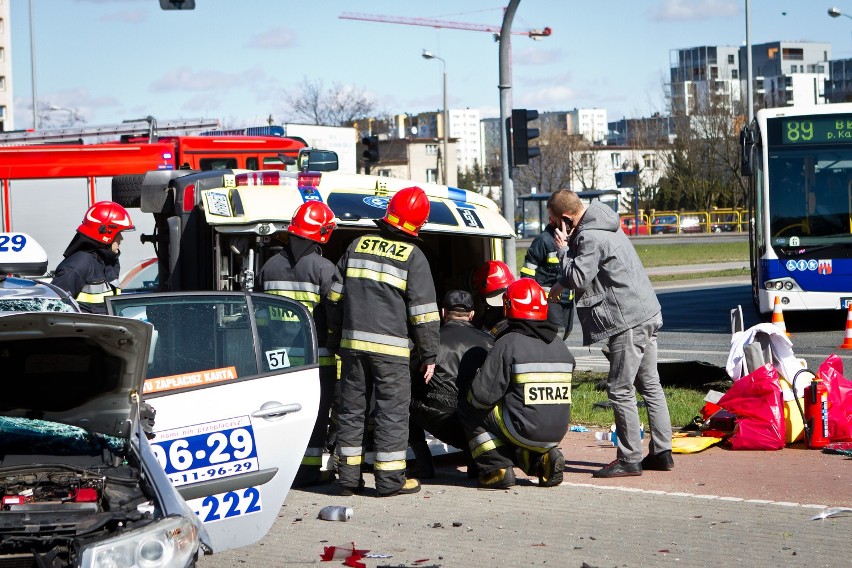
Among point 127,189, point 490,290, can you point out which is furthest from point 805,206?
point 127,189

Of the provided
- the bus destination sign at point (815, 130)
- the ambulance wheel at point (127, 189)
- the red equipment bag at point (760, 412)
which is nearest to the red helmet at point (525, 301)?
the red equipment bag at point (760, 412)

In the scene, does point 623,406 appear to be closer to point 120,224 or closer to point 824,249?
point 120,224

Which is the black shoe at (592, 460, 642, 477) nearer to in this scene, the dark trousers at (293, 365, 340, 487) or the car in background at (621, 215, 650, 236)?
the dark trousers at (293, 365, 340, 487)

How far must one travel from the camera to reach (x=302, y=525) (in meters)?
6.85

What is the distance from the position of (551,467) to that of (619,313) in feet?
3.60

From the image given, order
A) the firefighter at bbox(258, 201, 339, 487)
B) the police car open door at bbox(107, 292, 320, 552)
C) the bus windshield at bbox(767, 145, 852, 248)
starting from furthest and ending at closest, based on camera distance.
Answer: the bus windshield at bbox(767, 145, 852, 248), the firefighter at bbox(258, 201, 339, 487), the police car open door at bbox(107, 292, 320, 552)

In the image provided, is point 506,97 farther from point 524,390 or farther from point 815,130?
point 524,390

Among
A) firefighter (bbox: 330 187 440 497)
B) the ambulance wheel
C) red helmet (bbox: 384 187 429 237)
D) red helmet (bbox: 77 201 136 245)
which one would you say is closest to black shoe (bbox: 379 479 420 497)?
firefighter (bbox: 330 187 440 497)

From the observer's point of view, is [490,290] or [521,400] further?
[490,290]

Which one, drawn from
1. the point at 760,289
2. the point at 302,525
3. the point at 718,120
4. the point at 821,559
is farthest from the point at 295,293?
the point at 718,120

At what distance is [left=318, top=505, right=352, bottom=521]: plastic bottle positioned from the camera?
6.94 m

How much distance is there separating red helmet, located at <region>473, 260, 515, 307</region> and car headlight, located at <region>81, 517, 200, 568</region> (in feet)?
16.2

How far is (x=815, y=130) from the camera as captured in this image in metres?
16.6

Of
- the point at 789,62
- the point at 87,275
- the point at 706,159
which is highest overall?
the point at 789,62
